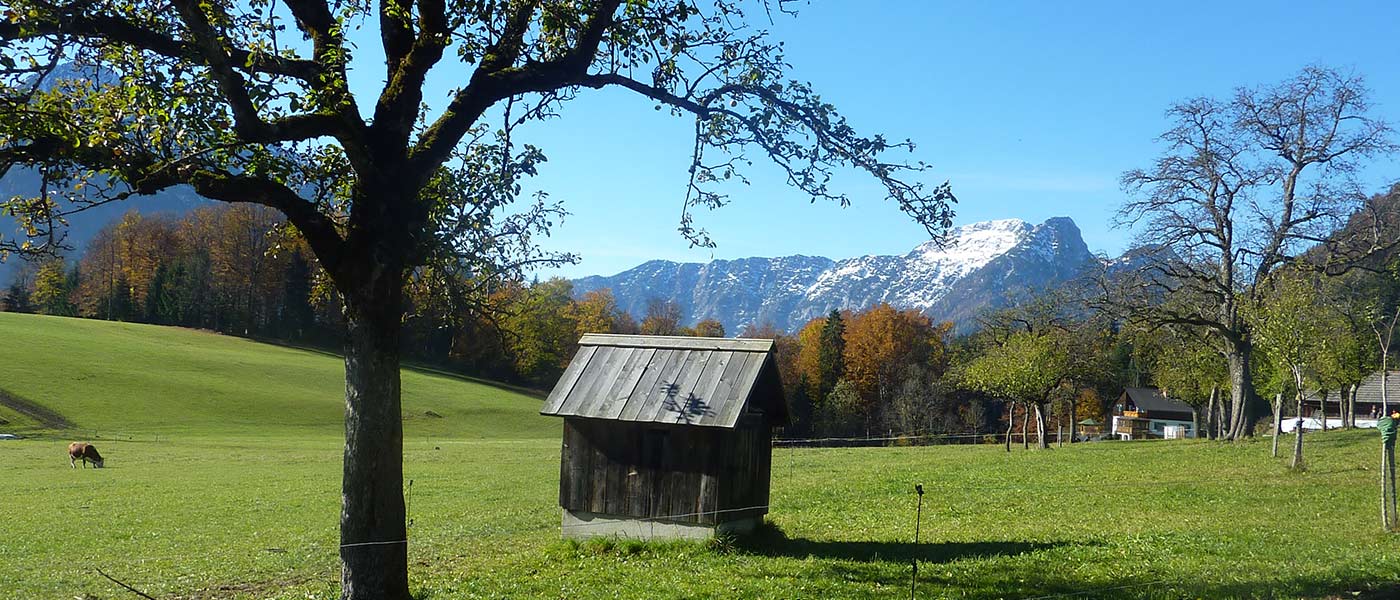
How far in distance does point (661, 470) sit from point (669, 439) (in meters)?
0.58

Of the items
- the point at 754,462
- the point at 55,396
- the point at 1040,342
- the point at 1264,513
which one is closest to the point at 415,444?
the point at 55,396

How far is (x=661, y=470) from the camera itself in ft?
56.1

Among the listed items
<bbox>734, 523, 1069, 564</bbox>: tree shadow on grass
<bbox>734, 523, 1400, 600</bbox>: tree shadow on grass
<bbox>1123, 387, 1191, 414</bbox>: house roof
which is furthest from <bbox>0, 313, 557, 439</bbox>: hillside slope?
<bbox>1123, 387, 1191, 414</bbox>: house roof

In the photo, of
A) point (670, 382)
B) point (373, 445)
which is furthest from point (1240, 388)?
point (373, 445)

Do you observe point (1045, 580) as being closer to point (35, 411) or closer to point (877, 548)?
point (877, 548)

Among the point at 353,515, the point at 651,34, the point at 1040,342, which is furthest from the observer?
the point at 1040,342

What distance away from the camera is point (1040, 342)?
181 ft

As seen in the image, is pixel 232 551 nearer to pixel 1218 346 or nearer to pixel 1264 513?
pixel 1264 513

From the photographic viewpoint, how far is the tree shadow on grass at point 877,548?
15.3 metres

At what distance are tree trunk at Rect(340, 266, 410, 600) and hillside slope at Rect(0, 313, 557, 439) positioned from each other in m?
55.7

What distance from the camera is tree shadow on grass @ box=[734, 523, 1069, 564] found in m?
15.3

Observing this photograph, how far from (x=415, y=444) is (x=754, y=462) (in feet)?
148

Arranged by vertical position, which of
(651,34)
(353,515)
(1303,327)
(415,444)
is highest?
(651,34)

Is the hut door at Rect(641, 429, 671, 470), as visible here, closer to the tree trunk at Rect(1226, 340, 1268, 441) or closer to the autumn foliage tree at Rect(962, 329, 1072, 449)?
the tree trunk at Rect(1226, 340, 1268, 441)
